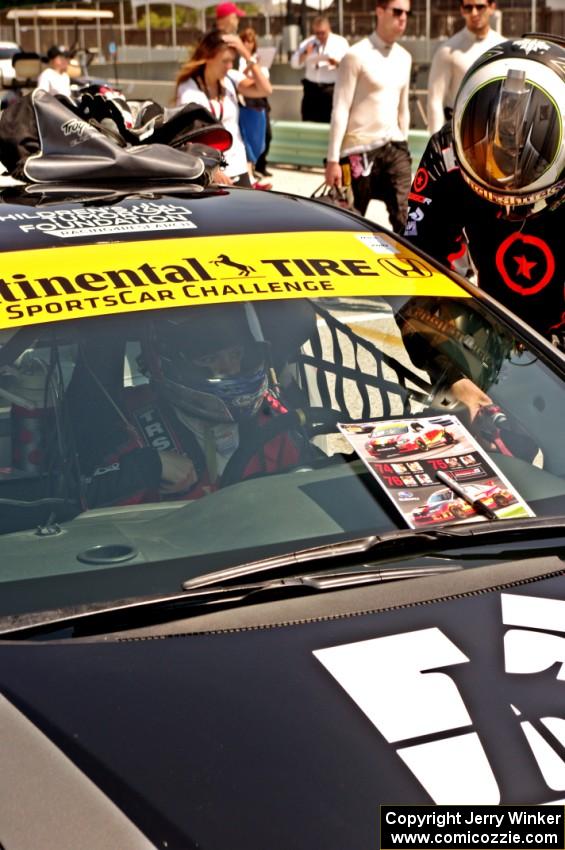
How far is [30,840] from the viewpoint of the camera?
180cm

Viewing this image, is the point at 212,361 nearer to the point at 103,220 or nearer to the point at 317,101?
the point at 103,220

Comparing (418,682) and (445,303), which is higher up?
(445,303)

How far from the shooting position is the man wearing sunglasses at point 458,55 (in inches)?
333

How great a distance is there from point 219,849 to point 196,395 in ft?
4.43

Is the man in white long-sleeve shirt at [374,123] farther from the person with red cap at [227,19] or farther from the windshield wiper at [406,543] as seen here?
the windshield wiper at [406,543]

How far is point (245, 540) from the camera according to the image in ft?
8.46

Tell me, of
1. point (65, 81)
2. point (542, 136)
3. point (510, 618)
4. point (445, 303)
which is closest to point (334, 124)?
point (542, 136)

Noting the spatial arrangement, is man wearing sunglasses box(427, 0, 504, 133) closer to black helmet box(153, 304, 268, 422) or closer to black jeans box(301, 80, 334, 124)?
black helmet box(153, 304, 268, 422)

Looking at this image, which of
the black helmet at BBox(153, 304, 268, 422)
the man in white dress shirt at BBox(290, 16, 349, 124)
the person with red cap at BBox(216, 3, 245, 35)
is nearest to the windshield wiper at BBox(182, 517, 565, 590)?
the black helmet at BBox(153, 304, 268, 422)

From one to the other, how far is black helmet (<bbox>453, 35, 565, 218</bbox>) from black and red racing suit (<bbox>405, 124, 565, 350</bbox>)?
166 mm

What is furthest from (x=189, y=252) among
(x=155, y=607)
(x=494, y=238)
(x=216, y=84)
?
(x=216, y=84)

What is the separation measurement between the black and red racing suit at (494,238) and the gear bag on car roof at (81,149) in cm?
67

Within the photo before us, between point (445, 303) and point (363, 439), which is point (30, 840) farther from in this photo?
point (445, 303)

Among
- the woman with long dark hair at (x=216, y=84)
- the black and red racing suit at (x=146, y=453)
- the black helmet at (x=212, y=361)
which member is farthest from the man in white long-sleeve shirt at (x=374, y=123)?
the black and red racing suit at (x=146, y=453)
